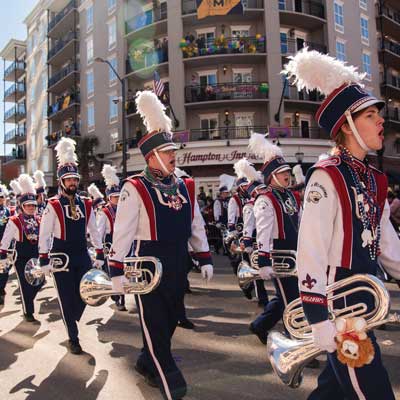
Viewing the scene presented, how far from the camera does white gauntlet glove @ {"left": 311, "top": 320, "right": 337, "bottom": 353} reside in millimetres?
2316

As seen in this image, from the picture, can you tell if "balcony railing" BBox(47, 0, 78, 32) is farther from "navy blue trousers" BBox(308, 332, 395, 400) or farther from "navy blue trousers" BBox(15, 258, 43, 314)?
"navy blue trousers" BBox(308, 332, 395, 400)

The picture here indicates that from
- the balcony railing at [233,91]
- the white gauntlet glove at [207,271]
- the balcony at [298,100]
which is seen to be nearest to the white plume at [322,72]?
the white gauntlet glove at [207,271]

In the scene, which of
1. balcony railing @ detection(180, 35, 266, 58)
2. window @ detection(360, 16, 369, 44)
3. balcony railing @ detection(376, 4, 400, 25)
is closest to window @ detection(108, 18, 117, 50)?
balcony railing @ detection(180, 35, 266, 58)

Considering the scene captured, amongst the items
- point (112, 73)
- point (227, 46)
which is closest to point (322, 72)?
point (227, 46)

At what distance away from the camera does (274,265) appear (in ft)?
17.8

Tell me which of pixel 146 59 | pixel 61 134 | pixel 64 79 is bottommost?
pixel 61 134

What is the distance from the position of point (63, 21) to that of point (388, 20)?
28.1 m

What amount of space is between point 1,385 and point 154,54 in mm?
28292

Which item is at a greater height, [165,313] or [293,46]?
[293,46]

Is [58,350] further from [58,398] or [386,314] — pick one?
[386,314]

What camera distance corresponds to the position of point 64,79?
41.0 metres

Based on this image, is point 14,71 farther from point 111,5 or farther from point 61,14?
point 111,5

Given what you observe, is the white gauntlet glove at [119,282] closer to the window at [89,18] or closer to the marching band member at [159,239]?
the marching band member at [159,239]

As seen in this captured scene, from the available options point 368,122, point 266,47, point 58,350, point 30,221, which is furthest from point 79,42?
point 368,122
